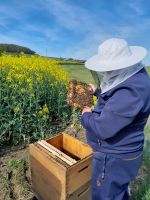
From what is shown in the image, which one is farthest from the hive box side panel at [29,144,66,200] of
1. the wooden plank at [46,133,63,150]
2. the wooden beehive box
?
the wooden plank at [46,133,63,150]

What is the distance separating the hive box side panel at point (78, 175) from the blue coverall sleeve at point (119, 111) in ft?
1.15

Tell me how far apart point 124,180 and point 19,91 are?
259cm

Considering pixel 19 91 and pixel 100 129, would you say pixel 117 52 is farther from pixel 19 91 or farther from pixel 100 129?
pixel 19 91

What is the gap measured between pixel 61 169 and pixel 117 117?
22.3 inches

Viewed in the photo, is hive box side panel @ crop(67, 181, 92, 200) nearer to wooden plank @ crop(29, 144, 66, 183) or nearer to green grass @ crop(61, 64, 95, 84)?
wooden plank @ crop(29, 144, 66, 183)

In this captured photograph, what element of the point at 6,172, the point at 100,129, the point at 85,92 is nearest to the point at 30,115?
the point at 6,172

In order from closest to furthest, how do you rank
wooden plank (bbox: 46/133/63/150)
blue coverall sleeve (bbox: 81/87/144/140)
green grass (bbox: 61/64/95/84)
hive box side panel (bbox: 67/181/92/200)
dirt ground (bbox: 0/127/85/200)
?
blue coverall sleeve (bbox: 81/87/144/140), hive box side panel (bbox: 67/181/92/200), wooden plank (bbox: 46/133/63/150), dirt ground (bbox: 0/127/85/200), green grass (bbox: 61/64/95/84)

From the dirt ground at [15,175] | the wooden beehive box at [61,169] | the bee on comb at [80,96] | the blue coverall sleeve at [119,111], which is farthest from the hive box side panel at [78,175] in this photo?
the dirt ground at [15,175]

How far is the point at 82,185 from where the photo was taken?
2.22 metres

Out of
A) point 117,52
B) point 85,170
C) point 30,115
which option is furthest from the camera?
point 30,115

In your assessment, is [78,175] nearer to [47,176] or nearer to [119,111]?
[47,176]

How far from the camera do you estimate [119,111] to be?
1.78 meters

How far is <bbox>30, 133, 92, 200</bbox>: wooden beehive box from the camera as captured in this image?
6.68 ft

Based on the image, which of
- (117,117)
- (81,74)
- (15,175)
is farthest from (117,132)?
(81,74)
